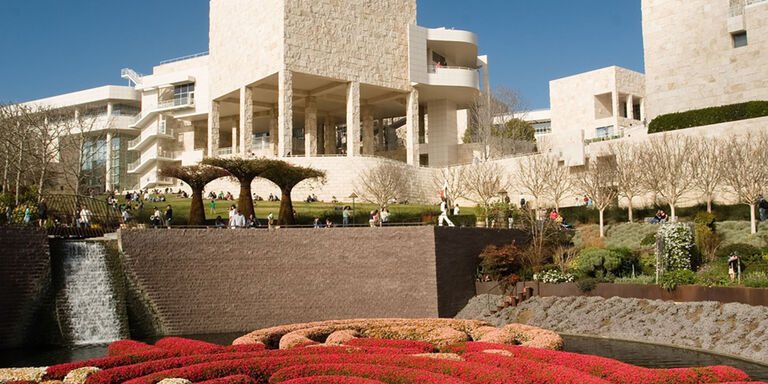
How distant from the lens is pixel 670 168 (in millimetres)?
37594

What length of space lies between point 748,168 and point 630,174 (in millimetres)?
7046

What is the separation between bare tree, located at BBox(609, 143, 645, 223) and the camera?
131 ft

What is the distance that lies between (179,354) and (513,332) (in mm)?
9954

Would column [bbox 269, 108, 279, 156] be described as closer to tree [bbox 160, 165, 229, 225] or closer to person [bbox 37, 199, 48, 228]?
tree [bbox 160, 165, 229, 225]

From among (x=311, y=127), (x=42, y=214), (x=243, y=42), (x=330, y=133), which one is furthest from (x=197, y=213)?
(x=330, y=133)

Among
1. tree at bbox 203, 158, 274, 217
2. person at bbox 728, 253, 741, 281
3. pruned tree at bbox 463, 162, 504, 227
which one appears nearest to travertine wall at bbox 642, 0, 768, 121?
pruned tree at bbox 463, 162, 504, 227

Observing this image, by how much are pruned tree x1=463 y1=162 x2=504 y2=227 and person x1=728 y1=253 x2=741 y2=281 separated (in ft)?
72.9

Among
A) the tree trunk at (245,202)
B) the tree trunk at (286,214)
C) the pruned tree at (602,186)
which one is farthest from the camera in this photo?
the pruned tree at (602,186)

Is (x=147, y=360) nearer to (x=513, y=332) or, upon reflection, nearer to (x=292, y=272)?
(x=513, y=332)

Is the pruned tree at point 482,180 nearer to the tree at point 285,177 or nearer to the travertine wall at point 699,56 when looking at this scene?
the travertine wall at point 699,56

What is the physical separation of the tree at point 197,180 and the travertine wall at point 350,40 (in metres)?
18.6

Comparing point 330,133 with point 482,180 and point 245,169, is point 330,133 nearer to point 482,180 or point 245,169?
point 482,180

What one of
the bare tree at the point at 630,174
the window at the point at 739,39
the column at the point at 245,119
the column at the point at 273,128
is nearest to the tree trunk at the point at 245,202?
the bare tree at the point at 630,174

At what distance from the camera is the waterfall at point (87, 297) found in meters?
25.6
